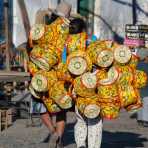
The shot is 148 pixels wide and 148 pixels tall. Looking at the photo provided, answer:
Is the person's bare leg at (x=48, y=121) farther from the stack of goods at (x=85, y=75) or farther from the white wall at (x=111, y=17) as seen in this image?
the white wall at (x=111, y=17)

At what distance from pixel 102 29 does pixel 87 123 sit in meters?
11.2

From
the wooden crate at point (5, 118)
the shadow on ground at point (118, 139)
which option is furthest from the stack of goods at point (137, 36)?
the shadow on ground at point (118, 139)

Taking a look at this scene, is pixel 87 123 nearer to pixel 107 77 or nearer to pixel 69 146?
pixel 107 77

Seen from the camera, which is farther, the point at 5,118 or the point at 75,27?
the point at 5,118

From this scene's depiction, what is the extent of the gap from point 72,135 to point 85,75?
8.68 ft

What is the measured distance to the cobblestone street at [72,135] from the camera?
33.3ft

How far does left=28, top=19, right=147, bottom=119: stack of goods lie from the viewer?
837 cm

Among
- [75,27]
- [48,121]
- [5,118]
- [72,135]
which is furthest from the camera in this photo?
[5,118]

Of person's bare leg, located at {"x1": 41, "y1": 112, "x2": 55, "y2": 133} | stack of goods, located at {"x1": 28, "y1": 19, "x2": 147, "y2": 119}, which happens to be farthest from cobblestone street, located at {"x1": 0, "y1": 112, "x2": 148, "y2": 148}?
stack of goods, located at {"x1": 28, "y1": 19, "x2": 147, "y2": 119}

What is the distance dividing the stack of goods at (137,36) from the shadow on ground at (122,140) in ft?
13.1

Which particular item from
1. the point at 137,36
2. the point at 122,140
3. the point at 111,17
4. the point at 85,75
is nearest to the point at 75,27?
the point at 85,75

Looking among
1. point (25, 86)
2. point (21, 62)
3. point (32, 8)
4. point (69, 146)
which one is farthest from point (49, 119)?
point (32, 8)

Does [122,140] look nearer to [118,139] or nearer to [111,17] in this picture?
[118,139]

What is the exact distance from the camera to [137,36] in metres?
15.5
